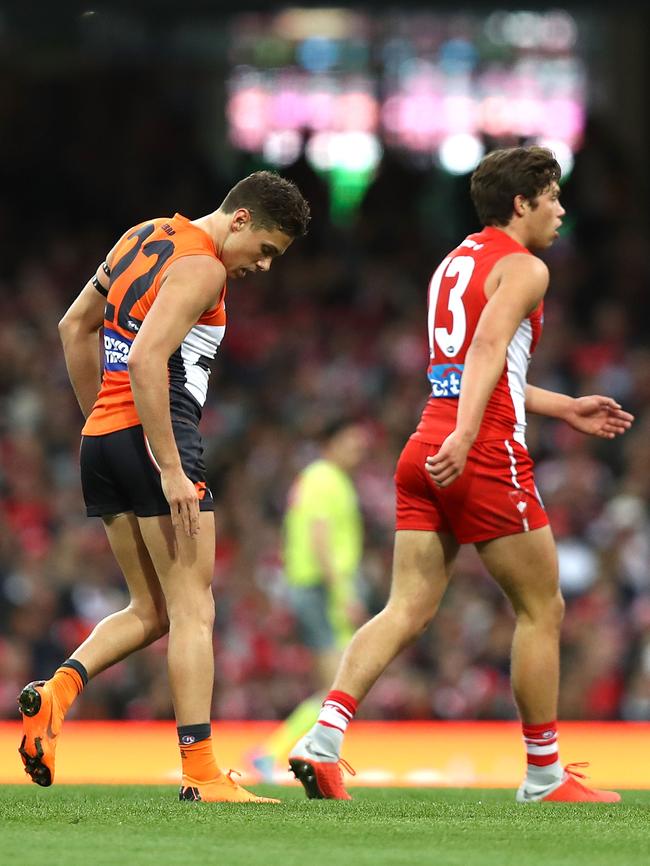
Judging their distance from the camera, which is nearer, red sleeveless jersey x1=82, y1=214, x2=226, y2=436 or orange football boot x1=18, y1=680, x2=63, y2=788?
orange football boot x1=18, y1=680, x2=63, y2=788

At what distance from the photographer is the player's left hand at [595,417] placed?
604 cm

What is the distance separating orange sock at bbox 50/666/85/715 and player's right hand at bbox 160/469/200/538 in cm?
66

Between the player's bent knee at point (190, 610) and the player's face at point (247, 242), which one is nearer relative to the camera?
the player's bent knee at point (190, 610)

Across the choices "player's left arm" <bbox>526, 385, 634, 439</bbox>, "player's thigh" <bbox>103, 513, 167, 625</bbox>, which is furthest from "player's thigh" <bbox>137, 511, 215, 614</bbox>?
"player's left arm" <bbox>526, 385, 634, 439</bbox>

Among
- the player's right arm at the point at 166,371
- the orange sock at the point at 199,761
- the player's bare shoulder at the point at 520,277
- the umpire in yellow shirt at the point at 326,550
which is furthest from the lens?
the umpire in yellow shirt at the point at 326,550

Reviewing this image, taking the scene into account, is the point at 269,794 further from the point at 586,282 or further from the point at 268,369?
the point at 586,282

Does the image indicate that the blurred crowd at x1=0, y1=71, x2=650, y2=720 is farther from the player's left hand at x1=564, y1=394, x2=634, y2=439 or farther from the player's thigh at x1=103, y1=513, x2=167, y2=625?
the player's thigh at x1=103, y1=513, x2=167, y2=625

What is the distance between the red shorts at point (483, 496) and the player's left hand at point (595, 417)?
1.19 ft

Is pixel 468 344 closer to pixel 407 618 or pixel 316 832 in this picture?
pixel 407 618

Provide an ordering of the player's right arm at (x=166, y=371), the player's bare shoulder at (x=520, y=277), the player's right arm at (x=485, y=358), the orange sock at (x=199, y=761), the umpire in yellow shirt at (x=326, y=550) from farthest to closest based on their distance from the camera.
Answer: the umpire in yellow shirt at (x=326, y=550)
the player's bare shoulder at (x=520, y=277)
the player's right arm at (x=485, y=358)
the orange sock at (x=199, y=761)
the player's right arm at (x=166, y=371)

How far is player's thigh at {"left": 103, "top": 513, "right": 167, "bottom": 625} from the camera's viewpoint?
5.66 m

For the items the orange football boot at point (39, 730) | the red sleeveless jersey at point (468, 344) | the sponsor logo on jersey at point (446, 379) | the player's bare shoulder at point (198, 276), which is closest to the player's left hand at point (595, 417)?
the red sleeveless jersey at point (468, 344)

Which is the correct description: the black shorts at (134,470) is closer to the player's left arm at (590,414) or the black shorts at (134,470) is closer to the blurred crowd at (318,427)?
the player's left arm at (590,414)

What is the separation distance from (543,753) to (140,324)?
2031 mm
